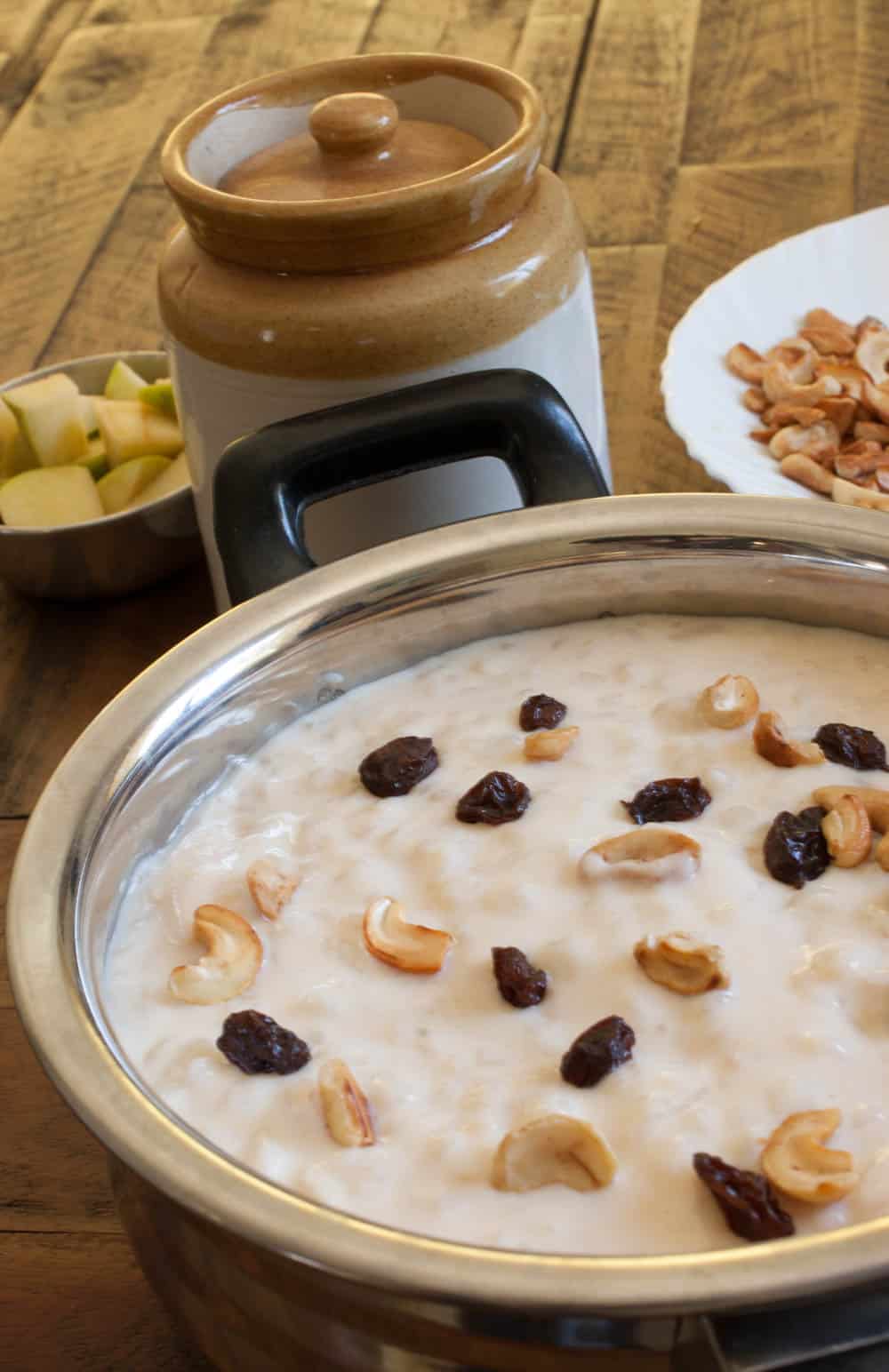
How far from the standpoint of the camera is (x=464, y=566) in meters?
0.73

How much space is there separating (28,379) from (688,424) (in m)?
0.50

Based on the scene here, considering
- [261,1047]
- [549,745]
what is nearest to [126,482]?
[549,745]

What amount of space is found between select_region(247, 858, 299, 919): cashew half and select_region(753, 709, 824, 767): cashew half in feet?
0.72

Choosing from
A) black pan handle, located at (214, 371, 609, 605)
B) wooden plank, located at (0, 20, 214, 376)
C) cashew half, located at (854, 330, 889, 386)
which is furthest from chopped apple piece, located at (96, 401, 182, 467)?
cashew half, located at (854, 330, 889, 386)

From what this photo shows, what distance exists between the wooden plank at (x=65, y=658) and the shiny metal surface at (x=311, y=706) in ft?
1.05

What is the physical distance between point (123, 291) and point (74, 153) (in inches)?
14.1

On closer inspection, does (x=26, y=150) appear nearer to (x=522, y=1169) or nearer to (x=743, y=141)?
(x=743, y=141)

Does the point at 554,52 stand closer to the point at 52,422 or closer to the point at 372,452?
the point at 52,422

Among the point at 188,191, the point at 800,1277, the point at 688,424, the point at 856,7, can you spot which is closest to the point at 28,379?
the point at 188,191

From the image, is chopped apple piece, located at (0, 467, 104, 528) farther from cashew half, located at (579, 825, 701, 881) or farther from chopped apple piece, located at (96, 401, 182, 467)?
cashew half, located at (579, 825, 701, 881)

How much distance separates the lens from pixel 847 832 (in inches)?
24.9

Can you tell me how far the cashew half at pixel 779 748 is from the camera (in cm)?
69

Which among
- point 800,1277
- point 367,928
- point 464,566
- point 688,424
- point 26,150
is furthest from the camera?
point 26,150

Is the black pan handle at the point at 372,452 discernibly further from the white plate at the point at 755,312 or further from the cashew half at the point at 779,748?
the white plate at the point at 755,312
